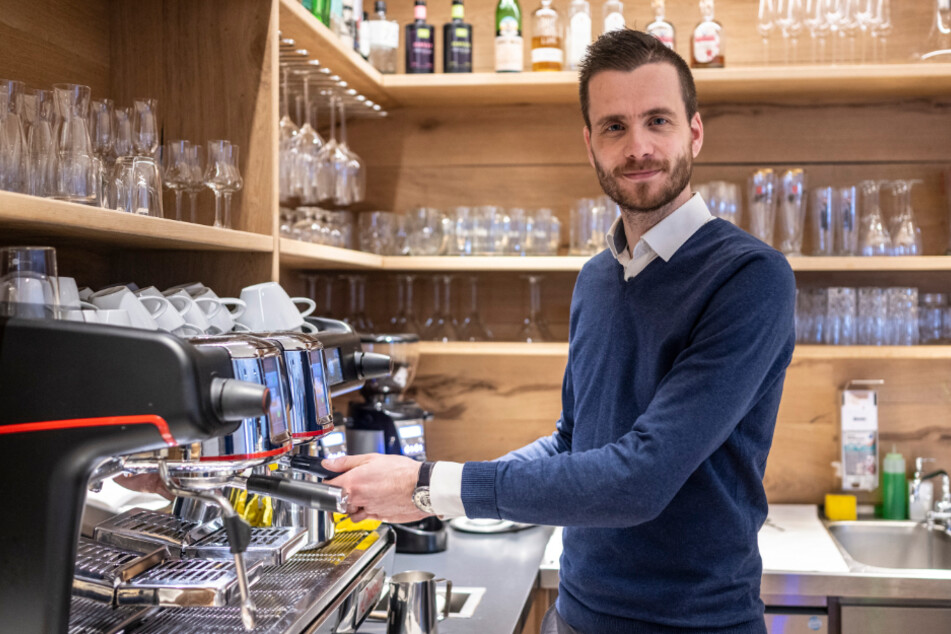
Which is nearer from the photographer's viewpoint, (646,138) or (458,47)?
(646,138)

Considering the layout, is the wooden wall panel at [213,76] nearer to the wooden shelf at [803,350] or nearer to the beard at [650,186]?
the beard at [650,186]

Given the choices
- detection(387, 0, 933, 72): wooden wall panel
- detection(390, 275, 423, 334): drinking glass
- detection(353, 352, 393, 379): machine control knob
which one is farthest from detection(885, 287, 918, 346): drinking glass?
detection(353, 352, 393, 379): machine control knob


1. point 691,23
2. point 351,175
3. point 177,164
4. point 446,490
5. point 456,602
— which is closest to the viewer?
point 446,490

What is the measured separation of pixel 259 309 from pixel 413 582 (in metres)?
0.53

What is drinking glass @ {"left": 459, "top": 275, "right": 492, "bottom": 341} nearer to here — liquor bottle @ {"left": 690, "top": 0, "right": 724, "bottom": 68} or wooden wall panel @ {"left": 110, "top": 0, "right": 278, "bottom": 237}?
liquor bottle @ {"left": 690, "top": 0, "right": 724, "bottom": 68}

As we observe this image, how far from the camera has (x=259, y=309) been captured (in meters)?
1.63

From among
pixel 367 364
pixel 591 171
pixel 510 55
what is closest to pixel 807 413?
pixel 591 171

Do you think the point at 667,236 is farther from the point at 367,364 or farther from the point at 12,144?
the point at 12,144

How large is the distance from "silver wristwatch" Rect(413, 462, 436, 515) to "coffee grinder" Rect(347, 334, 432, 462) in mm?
1054

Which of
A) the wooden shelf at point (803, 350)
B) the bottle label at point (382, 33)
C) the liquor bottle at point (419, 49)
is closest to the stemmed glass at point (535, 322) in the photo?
the wooden shelf at point (803, 350)

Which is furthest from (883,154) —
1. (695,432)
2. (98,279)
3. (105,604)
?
(105,604)

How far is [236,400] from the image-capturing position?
0.95 m

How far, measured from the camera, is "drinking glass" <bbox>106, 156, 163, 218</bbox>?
4.65 ft

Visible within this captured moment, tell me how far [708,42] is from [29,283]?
2103 mm
